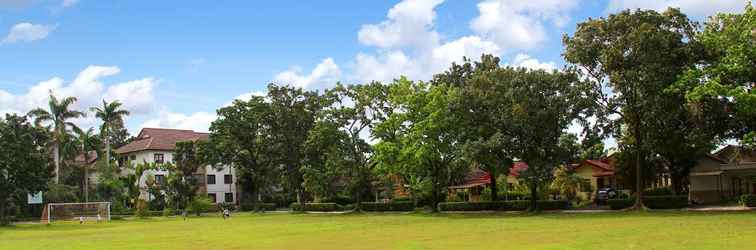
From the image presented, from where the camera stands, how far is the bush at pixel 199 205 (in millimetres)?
73312

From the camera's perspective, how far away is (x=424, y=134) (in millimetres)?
53406

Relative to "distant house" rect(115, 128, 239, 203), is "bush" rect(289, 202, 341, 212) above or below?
below

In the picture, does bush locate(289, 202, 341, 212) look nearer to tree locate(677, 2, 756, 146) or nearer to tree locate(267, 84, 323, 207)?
tree locate(267, 84, 323, 207)

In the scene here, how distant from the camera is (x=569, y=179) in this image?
55656mm

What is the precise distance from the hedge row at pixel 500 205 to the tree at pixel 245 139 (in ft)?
77.3

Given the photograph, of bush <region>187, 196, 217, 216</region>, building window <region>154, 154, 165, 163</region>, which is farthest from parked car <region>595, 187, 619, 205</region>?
building window <region>154, 154, 165, 163</region>

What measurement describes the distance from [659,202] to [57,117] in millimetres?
60156

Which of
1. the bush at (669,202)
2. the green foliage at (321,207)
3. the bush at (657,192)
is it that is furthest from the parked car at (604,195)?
the green foliage at (321,207)

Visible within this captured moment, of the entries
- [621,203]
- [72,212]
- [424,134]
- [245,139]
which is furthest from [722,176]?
[72,212]

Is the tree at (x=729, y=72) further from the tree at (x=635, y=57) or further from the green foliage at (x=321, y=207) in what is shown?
the green foliage at (x=321, y=207)

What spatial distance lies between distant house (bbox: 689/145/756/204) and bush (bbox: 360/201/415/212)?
77.4ft

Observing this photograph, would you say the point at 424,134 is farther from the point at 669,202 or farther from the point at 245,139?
the point at 245,139

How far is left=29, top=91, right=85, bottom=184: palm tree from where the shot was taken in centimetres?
7250

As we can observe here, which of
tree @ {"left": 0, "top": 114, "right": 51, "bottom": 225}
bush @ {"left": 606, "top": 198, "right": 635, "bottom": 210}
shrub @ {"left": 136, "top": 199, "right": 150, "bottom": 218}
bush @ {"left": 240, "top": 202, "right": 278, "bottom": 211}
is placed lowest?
bush @ {"left": 240, "top": 202, "right": 278, "bottom": 211}
